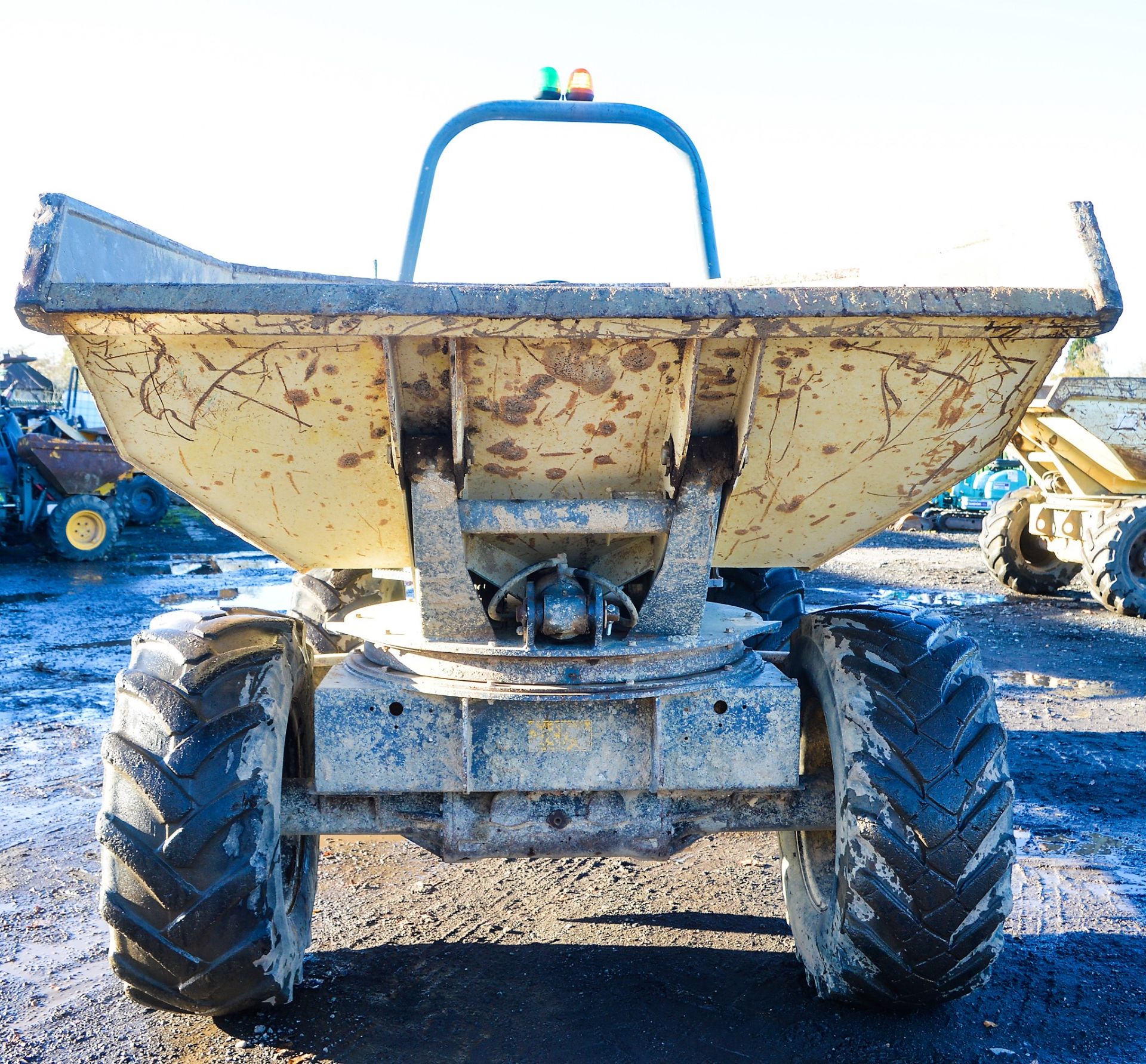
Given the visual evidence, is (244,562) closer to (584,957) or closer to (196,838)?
(584,957)

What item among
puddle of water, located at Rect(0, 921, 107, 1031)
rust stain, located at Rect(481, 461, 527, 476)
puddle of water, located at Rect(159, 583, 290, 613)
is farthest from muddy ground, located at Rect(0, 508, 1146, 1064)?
puddle of water, located at Rect(159, 583, 290, 613)

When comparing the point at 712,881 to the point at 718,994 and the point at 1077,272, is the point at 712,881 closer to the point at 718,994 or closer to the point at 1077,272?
the point at 718,994

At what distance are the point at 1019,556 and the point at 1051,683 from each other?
4204 millimetres

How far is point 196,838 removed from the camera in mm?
2250

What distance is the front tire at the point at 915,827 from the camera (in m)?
2.37

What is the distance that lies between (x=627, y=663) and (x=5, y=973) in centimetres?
201

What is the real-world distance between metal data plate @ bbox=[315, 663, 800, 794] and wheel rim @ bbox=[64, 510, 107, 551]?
474 inches

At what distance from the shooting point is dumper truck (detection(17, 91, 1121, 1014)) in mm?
2125

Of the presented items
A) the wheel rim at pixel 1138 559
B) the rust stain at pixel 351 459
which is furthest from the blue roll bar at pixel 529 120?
the wheel rim at pixel 1138 559

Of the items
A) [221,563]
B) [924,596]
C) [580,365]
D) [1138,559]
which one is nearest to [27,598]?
[221,563]

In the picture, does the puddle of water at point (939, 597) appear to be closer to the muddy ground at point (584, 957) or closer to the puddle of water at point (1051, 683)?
the puddle of water at point (1051, 683)

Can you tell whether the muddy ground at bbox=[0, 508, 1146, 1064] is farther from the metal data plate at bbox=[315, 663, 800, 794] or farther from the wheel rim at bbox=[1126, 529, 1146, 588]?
the wheel rim at bbox=[1126, 529, 1146, 588]

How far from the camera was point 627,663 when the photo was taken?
2.52 metres

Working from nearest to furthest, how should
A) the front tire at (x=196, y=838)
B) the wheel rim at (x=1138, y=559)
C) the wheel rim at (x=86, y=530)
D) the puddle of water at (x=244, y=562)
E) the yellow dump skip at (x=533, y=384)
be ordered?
1. the yellow dump skip at (x=533, y=384)
2. the front tire at (x=196, y=838)
3. the wheel rim at (x=1138, y=559)
4. the puddle of water at (x=244, y=562)
5. the wheel rim at (x=86, y=530)
